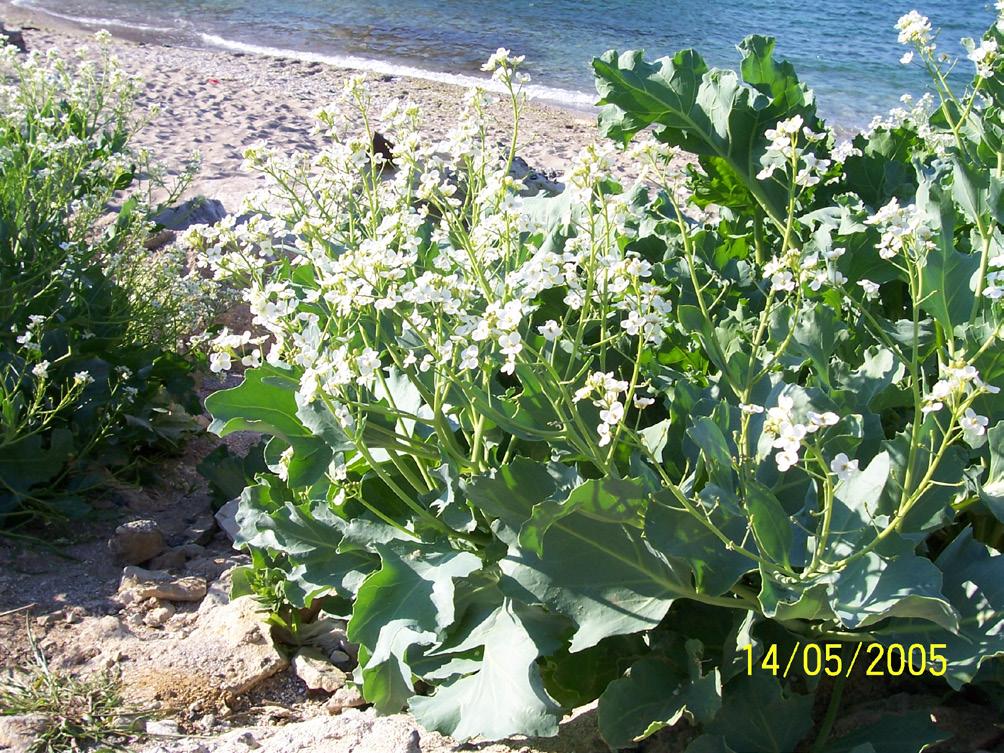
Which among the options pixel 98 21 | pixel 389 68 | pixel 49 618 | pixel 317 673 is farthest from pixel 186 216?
pixel 98 21

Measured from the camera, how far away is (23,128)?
4184 mm

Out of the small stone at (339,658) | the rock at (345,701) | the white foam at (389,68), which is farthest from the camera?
the white foam at (389,68)

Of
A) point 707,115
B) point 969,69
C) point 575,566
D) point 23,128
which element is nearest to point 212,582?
point 575,566

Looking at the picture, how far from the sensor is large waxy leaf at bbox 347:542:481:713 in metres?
2.00

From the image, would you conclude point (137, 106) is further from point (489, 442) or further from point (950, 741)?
point (950, 741)

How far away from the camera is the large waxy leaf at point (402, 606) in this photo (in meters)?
2.00

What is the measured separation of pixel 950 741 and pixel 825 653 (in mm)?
319

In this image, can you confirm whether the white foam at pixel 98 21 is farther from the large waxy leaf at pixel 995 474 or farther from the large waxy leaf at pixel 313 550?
the large waxy leaf at pixel 995 474

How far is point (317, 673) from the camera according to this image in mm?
2551

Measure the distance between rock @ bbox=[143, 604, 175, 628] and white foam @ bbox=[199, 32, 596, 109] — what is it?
10.3 m

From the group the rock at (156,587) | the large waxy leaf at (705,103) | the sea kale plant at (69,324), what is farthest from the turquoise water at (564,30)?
the rock at (156,587)

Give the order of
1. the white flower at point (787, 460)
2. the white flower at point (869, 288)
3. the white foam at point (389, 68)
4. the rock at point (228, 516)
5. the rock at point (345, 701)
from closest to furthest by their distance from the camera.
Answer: the white flower at point (787, 460)
the white flower at point (869, 288)
the rock at point (345, 701)
the rock at point (228, 516)
the white foam at point (389, 68)

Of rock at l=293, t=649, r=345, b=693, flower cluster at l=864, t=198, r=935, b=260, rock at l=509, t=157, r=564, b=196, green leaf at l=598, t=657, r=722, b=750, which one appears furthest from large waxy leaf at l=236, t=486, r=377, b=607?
rock at l=509, t=157, r=564, b=196

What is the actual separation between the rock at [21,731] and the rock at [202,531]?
1.10 metres
